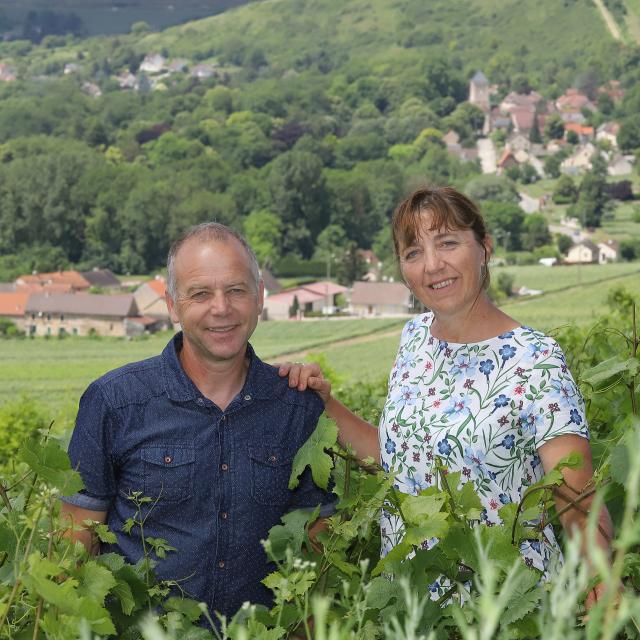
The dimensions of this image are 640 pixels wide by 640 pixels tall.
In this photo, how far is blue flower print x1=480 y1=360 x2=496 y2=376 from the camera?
1.81 meters

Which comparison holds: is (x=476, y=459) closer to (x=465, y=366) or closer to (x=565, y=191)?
(x=465, y=366)

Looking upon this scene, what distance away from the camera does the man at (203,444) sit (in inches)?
70.8

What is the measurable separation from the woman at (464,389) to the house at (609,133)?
105 m

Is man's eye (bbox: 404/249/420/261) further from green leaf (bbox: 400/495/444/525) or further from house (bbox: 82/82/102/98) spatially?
house (bbox: 82/82/102/98)

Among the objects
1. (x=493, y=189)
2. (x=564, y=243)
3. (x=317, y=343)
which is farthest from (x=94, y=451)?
(x=493, y=189)

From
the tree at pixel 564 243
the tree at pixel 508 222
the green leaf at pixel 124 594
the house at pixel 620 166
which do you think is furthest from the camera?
the house at pixel 620 166

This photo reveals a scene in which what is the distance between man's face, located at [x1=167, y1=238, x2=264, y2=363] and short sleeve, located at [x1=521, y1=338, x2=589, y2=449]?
1.63 ft

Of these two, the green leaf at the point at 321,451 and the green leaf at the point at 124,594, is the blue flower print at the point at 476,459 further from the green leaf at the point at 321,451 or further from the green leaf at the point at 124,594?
the green leaf at the point at 124,594

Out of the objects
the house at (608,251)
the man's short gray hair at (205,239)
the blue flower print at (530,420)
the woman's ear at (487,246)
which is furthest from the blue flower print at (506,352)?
the house at (608,251)

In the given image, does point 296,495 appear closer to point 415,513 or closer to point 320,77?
point 415,513

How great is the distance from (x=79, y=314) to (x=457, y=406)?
6384 centimetres

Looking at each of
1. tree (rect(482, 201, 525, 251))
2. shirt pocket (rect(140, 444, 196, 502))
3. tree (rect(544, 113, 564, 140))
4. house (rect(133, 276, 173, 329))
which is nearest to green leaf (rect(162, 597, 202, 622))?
shirt pocket (rect(140, 444, 196, 502))

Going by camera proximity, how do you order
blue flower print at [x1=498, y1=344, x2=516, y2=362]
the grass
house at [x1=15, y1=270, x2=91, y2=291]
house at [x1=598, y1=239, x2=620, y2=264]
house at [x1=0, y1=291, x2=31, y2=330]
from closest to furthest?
1. blue flower print at [x1=498, y1=344, x2=516, y2=362]
2. the grass
3. house at [x1=0, y1=291, x2=31, y2=330]
4. house at [x1=598, y1=239, x2=620, y2=264]
5. house at [x1=15, y1=270, x2=91, y2=291]

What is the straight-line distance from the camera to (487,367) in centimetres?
181
